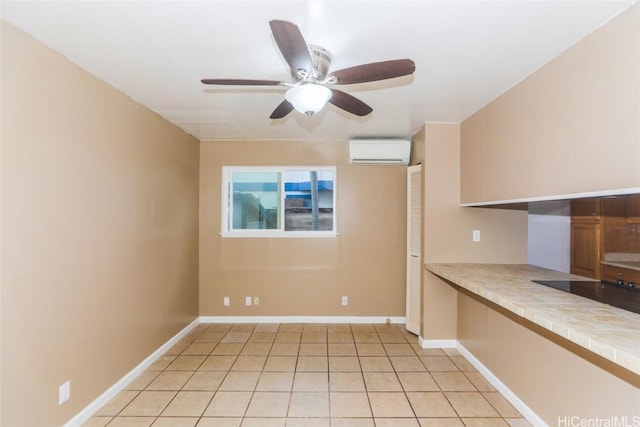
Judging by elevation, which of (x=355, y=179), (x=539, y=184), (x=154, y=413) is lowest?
(x=154, y=413)

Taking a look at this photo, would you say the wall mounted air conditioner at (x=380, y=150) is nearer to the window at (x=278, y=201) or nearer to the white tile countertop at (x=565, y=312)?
the window at (x=278, y=201)

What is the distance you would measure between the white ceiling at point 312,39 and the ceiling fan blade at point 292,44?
10.8 inches

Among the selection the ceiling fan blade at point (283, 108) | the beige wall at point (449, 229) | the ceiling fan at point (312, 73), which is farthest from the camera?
the beige wall at point (449, 229)

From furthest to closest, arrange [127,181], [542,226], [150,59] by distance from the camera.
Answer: [542,226]
[127,181]
[150,59]

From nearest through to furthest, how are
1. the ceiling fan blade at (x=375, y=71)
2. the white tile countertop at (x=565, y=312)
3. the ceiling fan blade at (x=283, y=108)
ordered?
the white tile countertop at (x=565, y=312) < the ceiling fan blade at (x=375, y=71) < the ceiling fan blade at (x=283, y=108)

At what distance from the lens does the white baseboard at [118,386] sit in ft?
6.83

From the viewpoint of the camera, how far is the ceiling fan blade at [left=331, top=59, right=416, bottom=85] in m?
1.46

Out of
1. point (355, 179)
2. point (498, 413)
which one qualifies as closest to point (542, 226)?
point (355, 179)

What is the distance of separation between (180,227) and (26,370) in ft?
6.62

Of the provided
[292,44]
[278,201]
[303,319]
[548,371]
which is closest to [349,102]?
[292,44]

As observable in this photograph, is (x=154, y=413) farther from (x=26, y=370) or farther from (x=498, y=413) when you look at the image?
(x=498, y=413)

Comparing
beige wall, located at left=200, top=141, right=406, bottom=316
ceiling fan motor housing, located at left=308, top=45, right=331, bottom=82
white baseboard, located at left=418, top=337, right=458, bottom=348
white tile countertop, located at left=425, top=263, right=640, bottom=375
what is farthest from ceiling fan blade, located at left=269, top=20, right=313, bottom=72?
white baseboard, located at left=418, top=337, right=458, bottom=348

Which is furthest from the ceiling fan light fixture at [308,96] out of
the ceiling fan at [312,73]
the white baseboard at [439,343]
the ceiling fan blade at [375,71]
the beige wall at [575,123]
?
the white baseboard at [439,343]

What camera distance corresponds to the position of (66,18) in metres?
1.57
